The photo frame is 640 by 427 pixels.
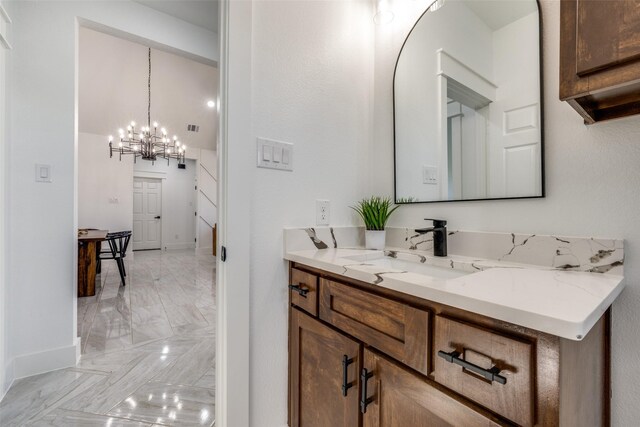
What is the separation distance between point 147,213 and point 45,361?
255 inches

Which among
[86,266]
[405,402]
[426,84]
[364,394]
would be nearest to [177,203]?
[86,266]

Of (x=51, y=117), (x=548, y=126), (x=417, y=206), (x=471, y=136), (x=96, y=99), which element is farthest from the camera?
(x=96, y=99)

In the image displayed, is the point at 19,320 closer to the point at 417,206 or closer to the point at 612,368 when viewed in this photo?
the point at 417,206

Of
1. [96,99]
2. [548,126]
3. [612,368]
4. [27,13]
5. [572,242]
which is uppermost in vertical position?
[96,99]

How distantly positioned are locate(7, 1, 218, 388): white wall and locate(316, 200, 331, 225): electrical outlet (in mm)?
1842

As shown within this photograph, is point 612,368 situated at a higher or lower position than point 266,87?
lower

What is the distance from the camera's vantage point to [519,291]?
607 mm

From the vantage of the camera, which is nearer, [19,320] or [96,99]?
[19,320]

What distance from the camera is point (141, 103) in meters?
5.68

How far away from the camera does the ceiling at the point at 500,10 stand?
0.99 meters

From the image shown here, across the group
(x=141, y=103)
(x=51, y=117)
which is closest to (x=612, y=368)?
(x=51, y=117)

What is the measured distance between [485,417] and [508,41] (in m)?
1.19

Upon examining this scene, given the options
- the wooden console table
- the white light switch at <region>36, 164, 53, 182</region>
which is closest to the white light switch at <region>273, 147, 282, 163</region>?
the white light switch at <region>36, 164, 53, 182</region>

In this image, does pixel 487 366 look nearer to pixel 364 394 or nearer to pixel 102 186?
pixel 364 394
